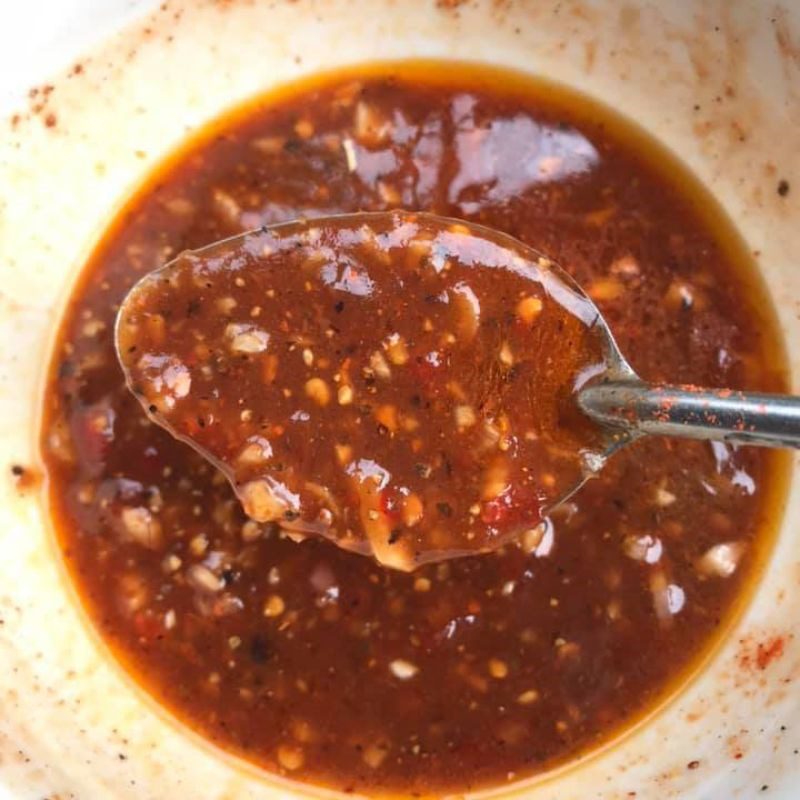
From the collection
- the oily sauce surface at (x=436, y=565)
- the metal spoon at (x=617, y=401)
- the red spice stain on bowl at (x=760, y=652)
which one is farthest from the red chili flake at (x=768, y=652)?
the metal spoon at (x=617, y=401)

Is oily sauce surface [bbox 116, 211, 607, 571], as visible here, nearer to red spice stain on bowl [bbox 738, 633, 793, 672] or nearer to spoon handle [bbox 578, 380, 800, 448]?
spoon handle [bbox 578, 380, 800, 448]

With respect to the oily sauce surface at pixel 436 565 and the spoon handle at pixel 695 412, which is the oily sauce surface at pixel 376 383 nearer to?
the spoon handle at pixel 695 412

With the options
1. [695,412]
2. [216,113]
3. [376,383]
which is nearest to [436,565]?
[376,383]

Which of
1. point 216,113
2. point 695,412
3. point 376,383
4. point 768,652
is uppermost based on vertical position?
point 216,113

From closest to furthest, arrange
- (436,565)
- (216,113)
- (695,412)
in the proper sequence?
(695,412), (436,565), (216,113)

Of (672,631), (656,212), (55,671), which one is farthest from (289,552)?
(656,212)

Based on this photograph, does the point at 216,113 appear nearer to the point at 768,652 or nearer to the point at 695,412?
the point at 695,412

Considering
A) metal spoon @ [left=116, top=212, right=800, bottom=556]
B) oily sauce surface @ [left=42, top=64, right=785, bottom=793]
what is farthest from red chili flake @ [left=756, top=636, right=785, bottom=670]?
metal spoon @ [left=116, top=212, right=800, bottom=556]
